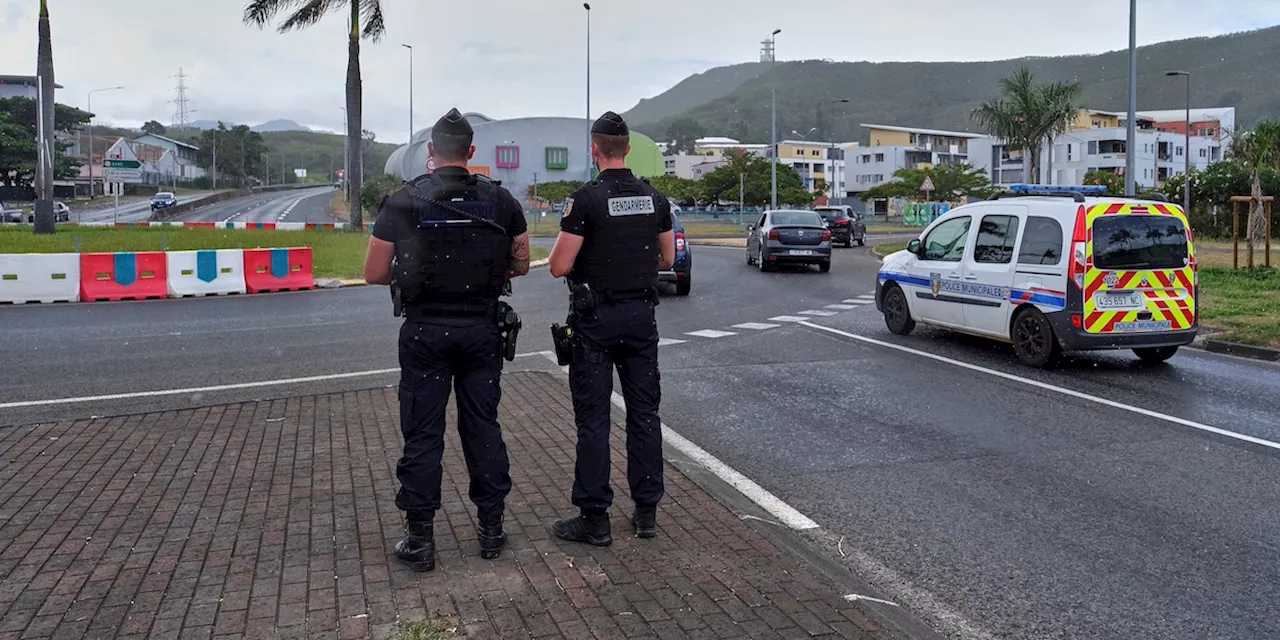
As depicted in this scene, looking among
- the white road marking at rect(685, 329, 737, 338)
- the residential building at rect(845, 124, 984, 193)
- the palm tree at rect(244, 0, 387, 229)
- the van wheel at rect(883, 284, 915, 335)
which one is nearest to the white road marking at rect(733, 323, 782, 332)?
the white road marking at rect(685, 329, 737, 338)

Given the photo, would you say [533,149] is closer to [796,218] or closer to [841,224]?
[841,224]

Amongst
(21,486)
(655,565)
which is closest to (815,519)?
(655,565)

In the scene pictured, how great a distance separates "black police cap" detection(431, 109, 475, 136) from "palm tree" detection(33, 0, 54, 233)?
3045 cm

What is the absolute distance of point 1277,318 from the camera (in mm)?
13578

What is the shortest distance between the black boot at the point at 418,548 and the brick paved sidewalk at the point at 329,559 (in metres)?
→ 0.07

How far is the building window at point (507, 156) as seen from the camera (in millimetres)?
88688

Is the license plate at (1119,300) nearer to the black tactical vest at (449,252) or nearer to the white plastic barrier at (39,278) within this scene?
the black tactical vest at (449,252)

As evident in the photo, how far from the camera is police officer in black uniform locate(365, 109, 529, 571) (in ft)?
14.7

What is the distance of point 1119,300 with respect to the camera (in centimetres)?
1016

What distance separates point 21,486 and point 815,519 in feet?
14.6

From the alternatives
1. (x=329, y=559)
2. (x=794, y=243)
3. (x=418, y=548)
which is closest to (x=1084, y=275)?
(x=418, y=548)

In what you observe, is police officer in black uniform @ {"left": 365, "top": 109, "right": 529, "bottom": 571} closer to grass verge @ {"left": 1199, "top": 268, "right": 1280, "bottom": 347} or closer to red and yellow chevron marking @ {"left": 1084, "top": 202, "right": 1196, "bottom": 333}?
red and yellow chevron marking @ {"left": 1084, "top": 202, "right": 1196, "bottom": 333}

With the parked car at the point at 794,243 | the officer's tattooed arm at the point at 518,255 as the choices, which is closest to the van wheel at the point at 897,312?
the officer's tattooed arm at the point at 518,255

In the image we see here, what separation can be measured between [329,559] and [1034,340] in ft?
26.7
